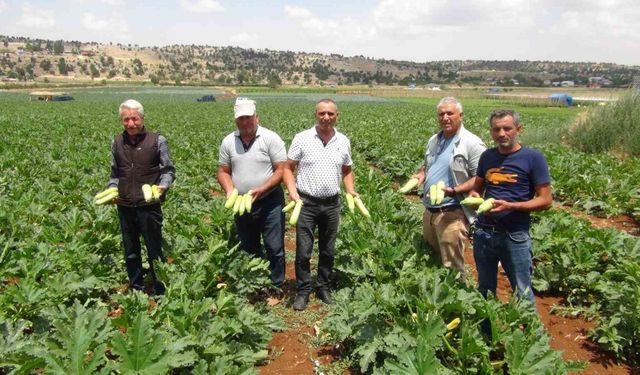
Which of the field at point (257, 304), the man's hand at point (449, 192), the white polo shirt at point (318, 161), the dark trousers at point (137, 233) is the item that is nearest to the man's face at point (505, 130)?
the man's hand at point (449, 192)

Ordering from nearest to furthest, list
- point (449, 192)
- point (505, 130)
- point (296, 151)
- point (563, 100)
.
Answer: point (505, 130) < point (449, 192) < point (296, 151) < point (563, 100)

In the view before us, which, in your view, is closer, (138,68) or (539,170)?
(539,170)

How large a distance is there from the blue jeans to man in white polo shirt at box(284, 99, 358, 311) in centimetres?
148

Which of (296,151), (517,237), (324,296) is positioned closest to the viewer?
(517,237)

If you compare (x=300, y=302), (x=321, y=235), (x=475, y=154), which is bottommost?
(x=300, y=302)

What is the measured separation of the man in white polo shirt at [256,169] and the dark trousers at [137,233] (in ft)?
2.65

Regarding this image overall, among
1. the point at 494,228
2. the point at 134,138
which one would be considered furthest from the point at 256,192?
the point at 494,228

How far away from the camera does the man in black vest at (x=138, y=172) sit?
4535 millimetres

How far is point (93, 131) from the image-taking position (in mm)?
20391

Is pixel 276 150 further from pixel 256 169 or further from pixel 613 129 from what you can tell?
pixel 613 129

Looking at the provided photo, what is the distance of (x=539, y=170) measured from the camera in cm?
357

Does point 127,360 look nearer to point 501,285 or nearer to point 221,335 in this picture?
point 221,335

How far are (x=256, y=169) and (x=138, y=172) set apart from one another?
1.16m

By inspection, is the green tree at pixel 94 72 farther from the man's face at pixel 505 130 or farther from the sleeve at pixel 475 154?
the man's face at pixel 505 130
